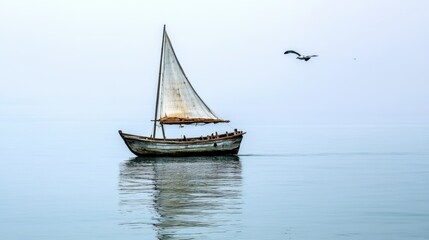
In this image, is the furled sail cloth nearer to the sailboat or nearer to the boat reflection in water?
the sailboat

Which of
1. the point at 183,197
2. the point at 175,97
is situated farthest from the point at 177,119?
the point at 183,197

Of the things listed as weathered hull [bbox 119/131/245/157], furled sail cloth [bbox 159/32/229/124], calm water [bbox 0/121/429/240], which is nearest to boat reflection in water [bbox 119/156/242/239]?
calm water [bbox 0/121/429/240]

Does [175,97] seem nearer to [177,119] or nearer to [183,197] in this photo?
[177,119]

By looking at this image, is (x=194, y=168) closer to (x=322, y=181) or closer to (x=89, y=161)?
(x=322, y=181)

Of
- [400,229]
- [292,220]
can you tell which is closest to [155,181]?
[292,220]

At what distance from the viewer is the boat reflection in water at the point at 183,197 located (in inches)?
1209

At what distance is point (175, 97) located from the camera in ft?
242

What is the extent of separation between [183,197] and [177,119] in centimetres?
3311

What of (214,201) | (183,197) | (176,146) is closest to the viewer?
(214,201)

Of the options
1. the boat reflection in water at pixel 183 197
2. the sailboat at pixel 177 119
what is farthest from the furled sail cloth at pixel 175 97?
the boat reflection in water at pixel 183 197

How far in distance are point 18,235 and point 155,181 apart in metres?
20.9

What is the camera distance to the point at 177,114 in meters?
74.1

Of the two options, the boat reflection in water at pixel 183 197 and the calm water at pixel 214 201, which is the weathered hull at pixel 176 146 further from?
the boat reflection in water at pixel 183 197

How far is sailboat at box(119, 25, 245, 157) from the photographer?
71625 millimetres
